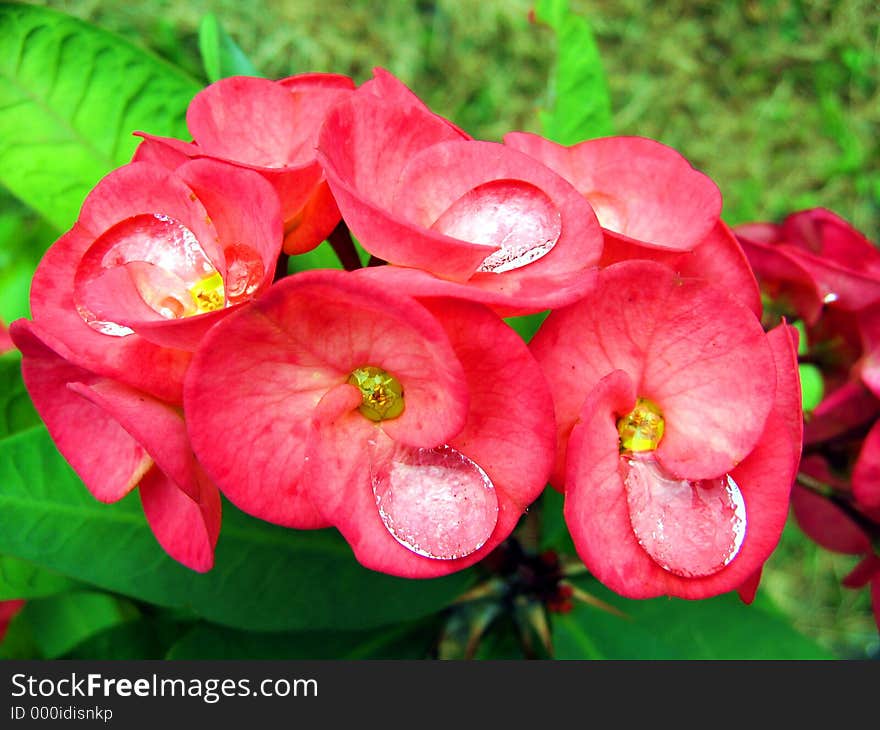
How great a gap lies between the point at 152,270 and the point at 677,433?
0.52 m

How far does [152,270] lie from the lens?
0.81 meters

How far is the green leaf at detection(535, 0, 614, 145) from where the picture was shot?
4.55 ft

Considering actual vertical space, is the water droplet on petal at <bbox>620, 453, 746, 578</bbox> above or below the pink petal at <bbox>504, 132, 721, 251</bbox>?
below

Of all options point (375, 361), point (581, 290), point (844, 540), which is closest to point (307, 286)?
point (375, 361)

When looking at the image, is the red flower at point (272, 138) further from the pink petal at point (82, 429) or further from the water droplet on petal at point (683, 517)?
the water droplet on petal at point (683, 517)

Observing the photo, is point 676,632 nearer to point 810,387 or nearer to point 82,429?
point 810,387

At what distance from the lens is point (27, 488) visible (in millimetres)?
1069

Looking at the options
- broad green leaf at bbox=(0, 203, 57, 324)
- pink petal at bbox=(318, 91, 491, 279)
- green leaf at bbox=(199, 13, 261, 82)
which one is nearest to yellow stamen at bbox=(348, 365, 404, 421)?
pink petal at bbox=(318, 91, 491, 279)

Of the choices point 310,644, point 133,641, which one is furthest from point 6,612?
point 310,644

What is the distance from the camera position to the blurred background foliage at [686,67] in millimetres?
2645

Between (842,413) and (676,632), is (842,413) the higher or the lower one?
the higher one

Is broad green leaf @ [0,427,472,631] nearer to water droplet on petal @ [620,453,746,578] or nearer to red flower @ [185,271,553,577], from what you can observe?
red flower @ [185,271,553,577]

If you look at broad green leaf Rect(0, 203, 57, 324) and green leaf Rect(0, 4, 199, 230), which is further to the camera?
broad green leaf Rect(0, 203, 57, 324)

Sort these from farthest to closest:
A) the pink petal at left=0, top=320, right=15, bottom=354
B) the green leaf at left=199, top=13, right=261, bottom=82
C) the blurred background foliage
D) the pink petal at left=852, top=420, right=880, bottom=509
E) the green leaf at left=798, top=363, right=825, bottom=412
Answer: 1. the blurred background foliage
2. the green leaf at left=798, top=363, right=825, bottom=412
3. the pink petal at left=0, top=320, right=15, bottom=354
4. the green leaf at left=199, top=13, right=261, bottom=82
5. the pink petal at left=852, top=420, right=880, bottom=509
